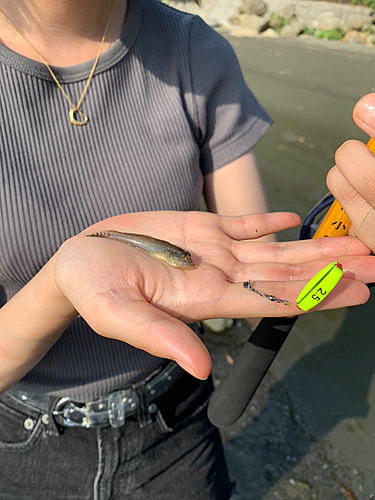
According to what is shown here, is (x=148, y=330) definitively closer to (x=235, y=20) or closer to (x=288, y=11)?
(x=288, y=11)

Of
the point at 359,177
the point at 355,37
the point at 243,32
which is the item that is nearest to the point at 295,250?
Answer: the point at 359,177

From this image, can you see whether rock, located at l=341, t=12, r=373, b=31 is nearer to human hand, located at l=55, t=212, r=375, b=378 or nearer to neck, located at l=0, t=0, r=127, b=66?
neck, located at l=0, t=0, r=127, b=66

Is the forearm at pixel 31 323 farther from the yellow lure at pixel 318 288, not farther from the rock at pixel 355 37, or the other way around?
the rock at pixel 355 37

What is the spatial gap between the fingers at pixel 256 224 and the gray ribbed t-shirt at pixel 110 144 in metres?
0.42

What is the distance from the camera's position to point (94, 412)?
2289 millimetres

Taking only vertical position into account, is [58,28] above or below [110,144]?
above

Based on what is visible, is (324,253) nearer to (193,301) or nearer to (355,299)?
(355,299)

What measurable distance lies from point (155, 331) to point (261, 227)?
42.4 inches

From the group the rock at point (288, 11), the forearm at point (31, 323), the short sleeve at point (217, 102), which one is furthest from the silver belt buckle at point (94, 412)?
the rock at point (288, 11)

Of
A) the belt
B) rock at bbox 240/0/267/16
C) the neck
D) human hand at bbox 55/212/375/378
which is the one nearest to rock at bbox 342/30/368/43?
rock at bbox 240/0/267/16

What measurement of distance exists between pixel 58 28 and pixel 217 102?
1039 millimetres

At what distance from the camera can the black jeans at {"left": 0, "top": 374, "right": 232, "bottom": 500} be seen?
227 centimetres

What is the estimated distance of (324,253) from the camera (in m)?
1.92

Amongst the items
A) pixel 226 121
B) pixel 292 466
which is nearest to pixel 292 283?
pixel 226 121
